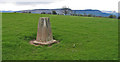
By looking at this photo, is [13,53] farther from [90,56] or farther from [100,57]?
[100,57]

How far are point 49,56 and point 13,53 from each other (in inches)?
98.7

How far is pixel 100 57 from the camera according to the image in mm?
8469

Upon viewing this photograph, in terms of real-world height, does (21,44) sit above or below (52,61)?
above

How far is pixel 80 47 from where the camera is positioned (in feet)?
34.2

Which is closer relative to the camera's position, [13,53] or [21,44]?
[13,53]

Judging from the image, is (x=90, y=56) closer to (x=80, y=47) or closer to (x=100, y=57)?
(x=100, y=57)

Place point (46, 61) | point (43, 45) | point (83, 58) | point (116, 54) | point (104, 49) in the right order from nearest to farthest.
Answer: point (46, 61) < point (83, 58) < point (116, 54) < point (104, 49) < point (43, 45)

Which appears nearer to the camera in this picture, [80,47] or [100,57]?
[100,57]

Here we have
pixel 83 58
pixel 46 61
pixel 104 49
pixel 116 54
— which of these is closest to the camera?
pixel 46 61

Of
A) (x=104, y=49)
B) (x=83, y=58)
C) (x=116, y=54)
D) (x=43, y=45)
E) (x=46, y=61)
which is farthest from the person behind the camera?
(x=43, y=45)

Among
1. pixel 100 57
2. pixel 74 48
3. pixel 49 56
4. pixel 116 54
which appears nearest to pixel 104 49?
pixel 116 54

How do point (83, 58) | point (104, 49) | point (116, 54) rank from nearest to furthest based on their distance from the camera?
point (83, 58) < point (116, 54) < point (104, 49)

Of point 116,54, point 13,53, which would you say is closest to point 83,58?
point 116,54

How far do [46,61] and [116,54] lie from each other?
16.3 feet
